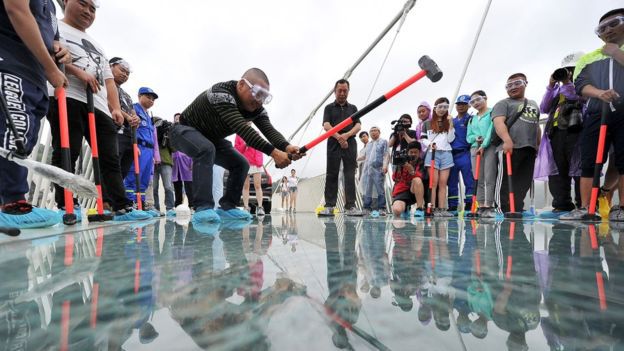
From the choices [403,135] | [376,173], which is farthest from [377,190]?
[403,135]

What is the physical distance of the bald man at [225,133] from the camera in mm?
2098

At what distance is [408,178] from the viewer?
3785 mm

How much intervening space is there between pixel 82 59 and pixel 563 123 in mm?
3426

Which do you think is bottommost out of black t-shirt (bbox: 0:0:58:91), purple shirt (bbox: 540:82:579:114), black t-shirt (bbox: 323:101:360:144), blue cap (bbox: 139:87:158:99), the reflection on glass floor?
the reflection on glass floor

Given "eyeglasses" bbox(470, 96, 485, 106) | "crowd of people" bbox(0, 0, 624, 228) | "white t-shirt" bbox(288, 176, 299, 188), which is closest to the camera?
"crowd of people" bbox(0, 0, 624, 228)

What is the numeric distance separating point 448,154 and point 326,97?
1112 centimetres

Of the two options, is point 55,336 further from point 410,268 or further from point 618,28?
point 618,28

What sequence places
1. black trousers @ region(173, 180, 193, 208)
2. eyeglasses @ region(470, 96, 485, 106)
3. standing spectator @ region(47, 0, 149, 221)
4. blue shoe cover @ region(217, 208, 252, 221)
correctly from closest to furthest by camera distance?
1. standing spectator @ region(47, 0, 149, 221)
2. blue shoe cover @ region(217, 208, 252, 221)
3. eyeglasses @ region(470, 96, 485, 106)
4. black trousers @ region(173, 180, 193, 208)

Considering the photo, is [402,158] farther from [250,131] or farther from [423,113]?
[250,131]

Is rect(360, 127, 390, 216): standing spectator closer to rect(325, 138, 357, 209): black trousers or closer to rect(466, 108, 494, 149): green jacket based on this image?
rect(325, 138, 357, 209): black trousers

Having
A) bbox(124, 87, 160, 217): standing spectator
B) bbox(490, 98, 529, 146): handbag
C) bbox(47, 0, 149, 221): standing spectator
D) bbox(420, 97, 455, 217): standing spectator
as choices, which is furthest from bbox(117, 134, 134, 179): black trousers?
bbox(490, 98, 529, 146): handbag

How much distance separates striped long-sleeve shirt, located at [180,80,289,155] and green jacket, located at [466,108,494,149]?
209 cm

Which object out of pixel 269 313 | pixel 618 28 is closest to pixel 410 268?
pixel 269 313

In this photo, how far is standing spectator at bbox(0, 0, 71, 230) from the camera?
1.26 metres
